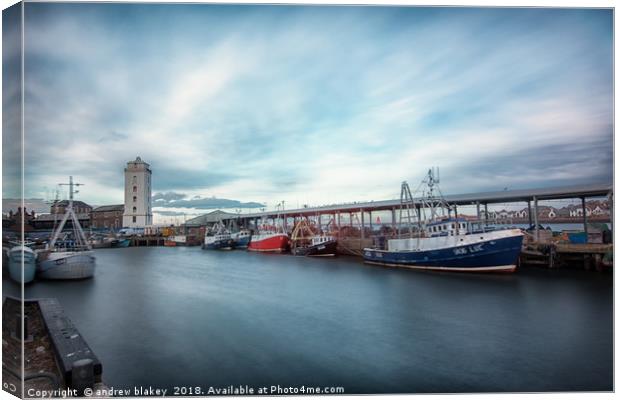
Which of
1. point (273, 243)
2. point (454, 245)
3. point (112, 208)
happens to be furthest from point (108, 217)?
point (273, 243)

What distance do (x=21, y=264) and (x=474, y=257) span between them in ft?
31.5

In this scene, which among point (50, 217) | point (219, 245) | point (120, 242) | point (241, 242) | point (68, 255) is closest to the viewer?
point (50, 217)

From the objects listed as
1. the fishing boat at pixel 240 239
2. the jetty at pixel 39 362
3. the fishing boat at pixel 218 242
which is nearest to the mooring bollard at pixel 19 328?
the jetty at pixel 39 362

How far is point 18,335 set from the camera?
2.85 m

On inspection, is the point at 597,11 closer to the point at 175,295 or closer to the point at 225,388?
the point at 225,388

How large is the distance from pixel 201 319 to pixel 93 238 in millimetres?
2242

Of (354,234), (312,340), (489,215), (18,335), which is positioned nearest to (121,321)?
(18,335)

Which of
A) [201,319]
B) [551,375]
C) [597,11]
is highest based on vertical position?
[597,11]

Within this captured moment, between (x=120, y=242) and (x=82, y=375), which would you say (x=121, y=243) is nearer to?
(x=120, y=242)

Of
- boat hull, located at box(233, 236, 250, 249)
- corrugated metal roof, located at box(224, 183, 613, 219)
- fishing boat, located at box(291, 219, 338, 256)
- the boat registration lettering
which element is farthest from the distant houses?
boat hull, located at box(233, 236, 250, 249)

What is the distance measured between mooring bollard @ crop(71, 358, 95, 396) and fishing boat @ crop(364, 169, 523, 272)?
22.4 feet

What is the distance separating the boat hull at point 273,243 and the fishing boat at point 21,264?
15.1 meters

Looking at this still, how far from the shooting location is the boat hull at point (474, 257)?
28.1 feet

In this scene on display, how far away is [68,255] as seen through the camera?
447 centimetres
